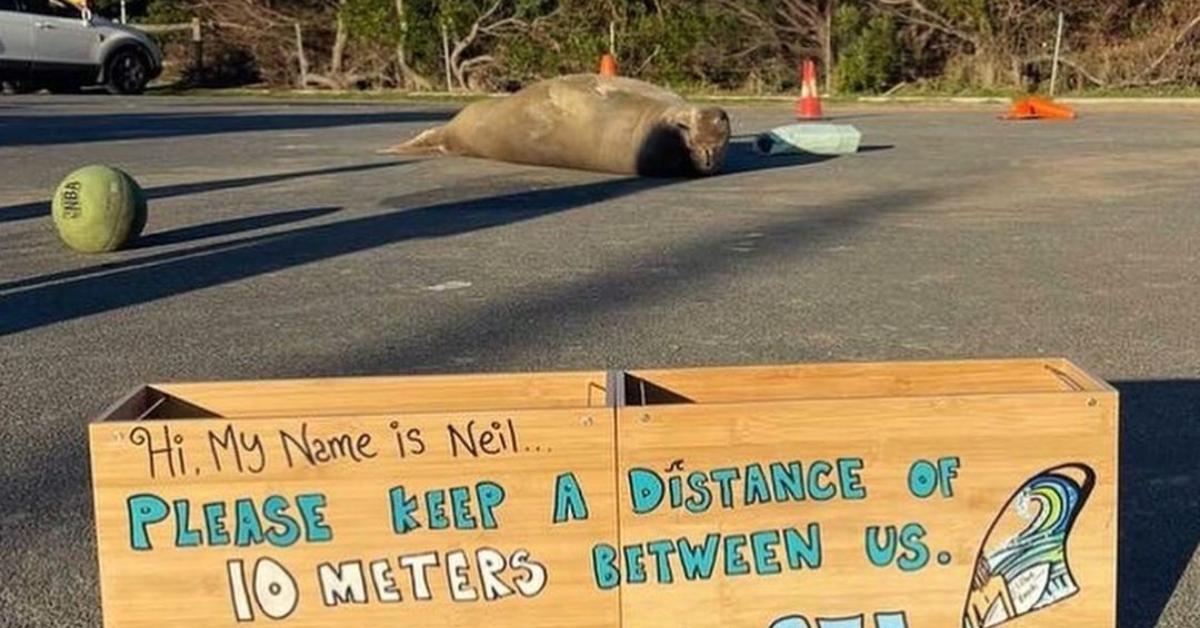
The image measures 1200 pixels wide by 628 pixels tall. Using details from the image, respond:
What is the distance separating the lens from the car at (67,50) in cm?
2742

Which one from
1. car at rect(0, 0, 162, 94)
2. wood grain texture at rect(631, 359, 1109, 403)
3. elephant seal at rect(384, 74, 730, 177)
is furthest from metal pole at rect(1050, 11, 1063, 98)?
wood grain texture at rect(631, 359, 1109, 403)

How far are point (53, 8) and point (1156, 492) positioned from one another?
27.4m

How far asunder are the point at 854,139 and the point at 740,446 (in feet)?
41.1

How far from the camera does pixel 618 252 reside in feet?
30.3

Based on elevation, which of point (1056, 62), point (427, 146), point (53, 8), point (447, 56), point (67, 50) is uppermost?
point (53, 8)

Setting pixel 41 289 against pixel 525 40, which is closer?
pixel 41 289

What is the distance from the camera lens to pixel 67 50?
27766 millimetres

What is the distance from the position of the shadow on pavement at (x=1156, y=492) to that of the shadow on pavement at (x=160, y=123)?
1434 cm

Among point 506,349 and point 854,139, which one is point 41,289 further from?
point 854,139

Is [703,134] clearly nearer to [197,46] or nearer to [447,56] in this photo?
[447,56]

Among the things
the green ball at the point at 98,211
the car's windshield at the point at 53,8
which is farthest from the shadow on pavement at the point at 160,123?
the green ball at the point at 98,211

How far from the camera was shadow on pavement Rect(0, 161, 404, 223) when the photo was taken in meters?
11.3

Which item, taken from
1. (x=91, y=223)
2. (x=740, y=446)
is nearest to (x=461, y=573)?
(x=740, y=446)

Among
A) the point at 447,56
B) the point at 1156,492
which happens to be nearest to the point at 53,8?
the point at 447,56
